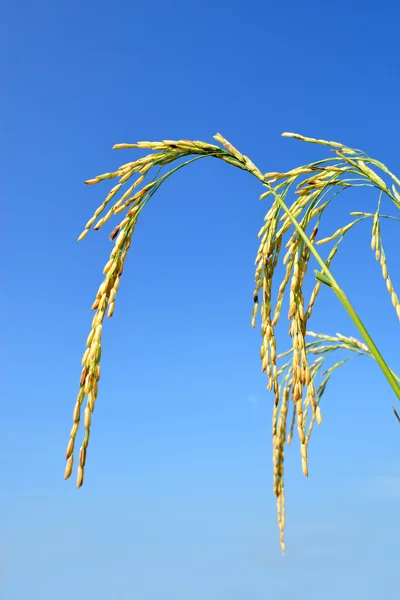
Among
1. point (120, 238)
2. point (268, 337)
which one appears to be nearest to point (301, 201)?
point (268, 337)

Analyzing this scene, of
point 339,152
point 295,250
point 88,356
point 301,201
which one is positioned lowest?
point 88,356

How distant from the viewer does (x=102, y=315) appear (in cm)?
159

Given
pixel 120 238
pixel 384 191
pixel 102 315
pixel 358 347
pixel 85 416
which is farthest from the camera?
pixel 358 347

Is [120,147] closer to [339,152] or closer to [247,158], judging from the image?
[247,158]

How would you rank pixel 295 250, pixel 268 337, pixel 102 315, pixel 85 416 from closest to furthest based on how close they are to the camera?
pixel 85 416, pixel 102 315, pixel 268 337, pixel 295 250

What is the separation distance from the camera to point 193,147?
1.86 metres

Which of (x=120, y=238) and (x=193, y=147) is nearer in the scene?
(x=120, y=238)

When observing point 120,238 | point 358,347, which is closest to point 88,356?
point 120,238

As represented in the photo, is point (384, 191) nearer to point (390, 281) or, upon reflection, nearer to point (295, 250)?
point (390, 281)

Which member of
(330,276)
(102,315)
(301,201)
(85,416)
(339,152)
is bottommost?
(85,416)

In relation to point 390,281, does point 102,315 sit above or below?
below

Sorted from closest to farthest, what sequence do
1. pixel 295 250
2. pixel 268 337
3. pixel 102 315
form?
pixel 102 315, pixel 268 337, pixel 295 250

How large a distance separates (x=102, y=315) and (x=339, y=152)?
3.27ft

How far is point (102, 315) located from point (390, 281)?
1.13m
